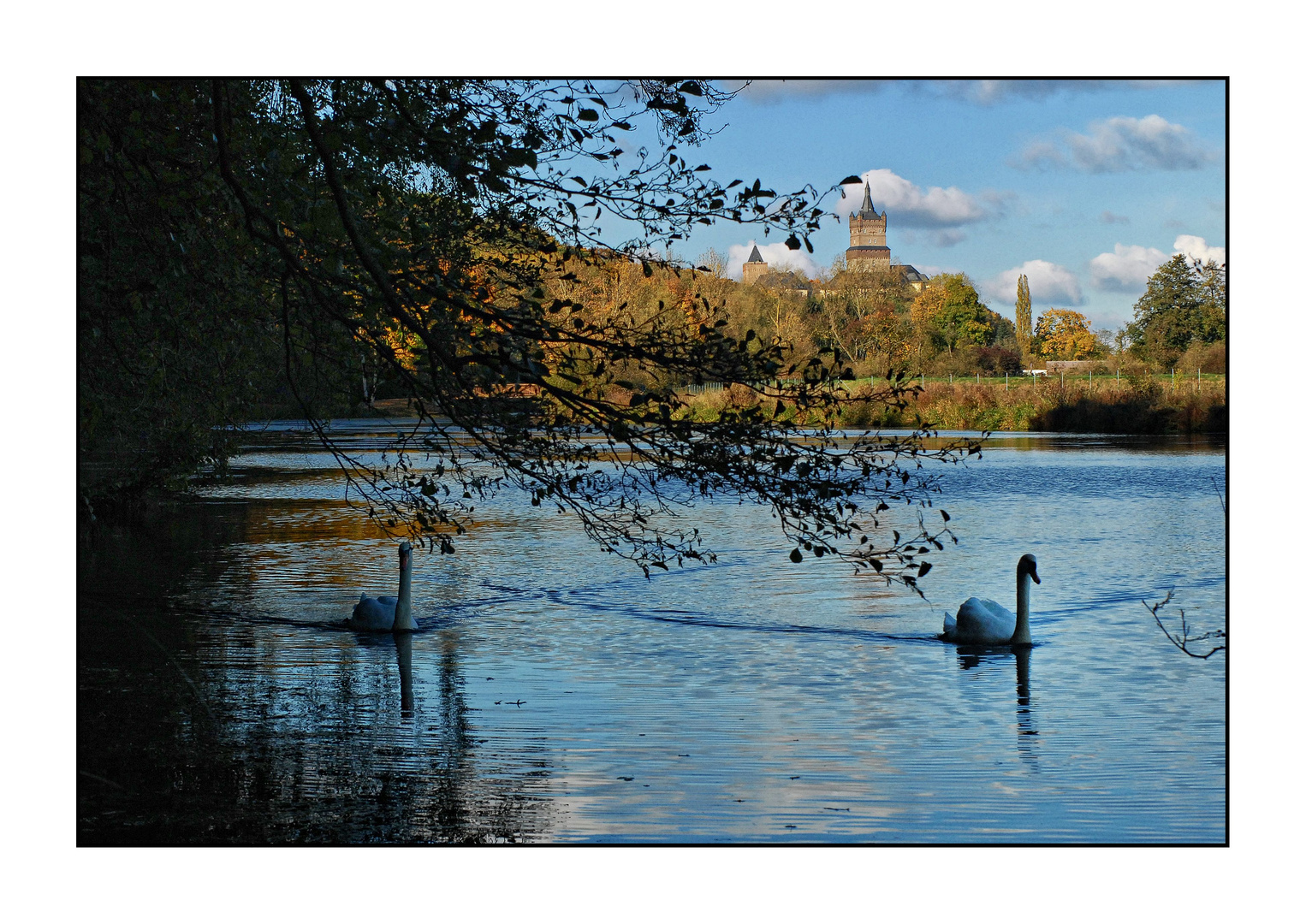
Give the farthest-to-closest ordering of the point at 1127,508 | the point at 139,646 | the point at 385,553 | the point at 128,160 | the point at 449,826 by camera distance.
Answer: the point at 1127,508 → the point at 385,553 → the point at 139,646 → the point at 128,160 → the point at 449,826

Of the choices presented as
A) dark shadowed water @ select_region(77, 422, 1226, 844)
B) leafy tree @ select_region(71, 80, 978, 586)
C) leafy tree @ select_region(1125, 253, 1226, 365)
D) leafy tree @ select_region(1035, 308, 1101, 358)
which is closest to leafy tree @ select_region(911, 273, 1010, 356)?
leafy tree @ select_region(1035, 308, 1101, 358)

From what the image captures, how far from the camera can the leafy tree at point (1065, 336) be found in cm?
3691

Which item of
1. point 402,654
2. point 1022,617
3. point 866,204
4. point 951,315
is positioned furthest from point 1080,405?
point 402,654

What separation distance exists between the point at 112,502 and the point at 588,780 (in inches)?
465

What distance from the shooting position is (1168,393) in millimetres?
31234

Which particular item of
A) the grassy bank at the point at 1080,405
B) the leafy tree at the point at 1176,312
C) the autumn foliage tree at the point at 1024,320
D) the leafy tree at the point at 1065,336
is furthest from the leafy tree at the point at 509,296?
the leafy tree at the point at 1065,336

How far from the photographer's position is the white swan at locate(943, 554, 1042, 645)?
9.99m

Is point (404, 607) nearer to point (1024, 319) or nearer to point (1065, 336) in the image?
point (1065, 336)

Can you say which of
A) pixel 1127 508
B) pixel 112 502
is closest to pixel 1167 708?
pixel 1127 508

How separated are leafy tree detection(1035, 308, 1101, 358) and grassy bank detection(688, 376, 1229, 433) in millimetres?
1356

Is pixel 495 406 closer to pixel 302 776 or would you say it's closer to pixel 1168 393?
pixel 302 776

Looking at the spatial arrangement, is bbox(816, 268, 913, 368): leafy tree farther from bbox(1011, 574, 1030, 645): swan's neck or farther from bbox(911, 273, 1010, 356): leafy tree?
bbox(1011, 574, 1030, 645): swan's neck

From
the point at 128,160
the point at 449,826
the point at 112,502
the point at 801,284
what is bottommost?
the point at 449,826

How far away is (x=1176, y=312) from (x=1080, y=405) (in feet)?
29.2
